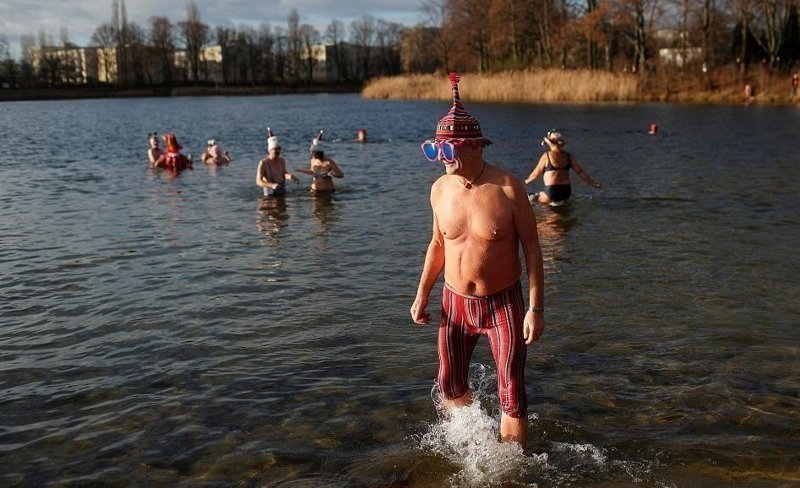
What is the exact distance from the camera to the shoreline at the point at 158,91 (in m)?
96.9

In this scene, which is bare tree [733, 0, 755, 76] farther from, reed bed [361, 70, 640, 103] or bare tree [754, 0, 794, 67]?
reed bed [361, 70, 640, 103]

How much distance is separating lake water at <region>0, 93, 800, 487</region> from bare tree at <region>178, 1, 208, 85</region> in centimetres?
11991

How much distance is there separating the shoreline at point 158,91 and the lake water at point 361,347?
91.6m

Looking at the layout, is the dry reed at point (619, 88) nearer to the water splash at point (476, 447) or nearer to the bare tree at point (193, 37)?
the water splash at point (476, 447)

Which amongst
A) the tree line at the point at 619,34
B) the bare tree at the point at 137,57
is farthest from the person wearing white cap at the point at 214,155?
the bare tree at the point at 137,57

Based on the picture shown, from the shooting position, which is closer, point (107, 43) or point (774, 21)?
point (774, 21)

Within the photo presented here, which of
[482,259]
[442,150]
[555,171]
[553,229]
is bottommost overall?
Result: [553,229]

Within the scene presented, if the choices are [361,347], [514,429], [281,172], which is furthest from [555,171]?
[514,429]

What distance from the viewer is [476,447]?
5.13 meters

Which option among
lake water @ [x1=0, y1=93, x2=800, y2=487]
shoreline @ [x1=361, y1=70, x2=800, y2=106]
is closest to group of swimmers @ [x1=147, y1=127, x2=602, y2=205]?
lake water @ [x1=0, y1=93, x2=800, y2=487]

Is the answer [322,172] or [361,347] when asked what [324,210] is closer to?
[322,172]

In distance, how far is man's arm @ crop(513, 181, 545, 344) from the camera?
14.6ft

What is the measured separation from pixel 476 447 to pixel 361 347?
7.84ft

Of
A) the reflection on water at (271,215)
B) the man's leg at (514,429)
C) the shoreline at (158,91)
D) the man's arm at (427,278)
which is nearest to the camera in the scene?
the man's leg at (514,429)
